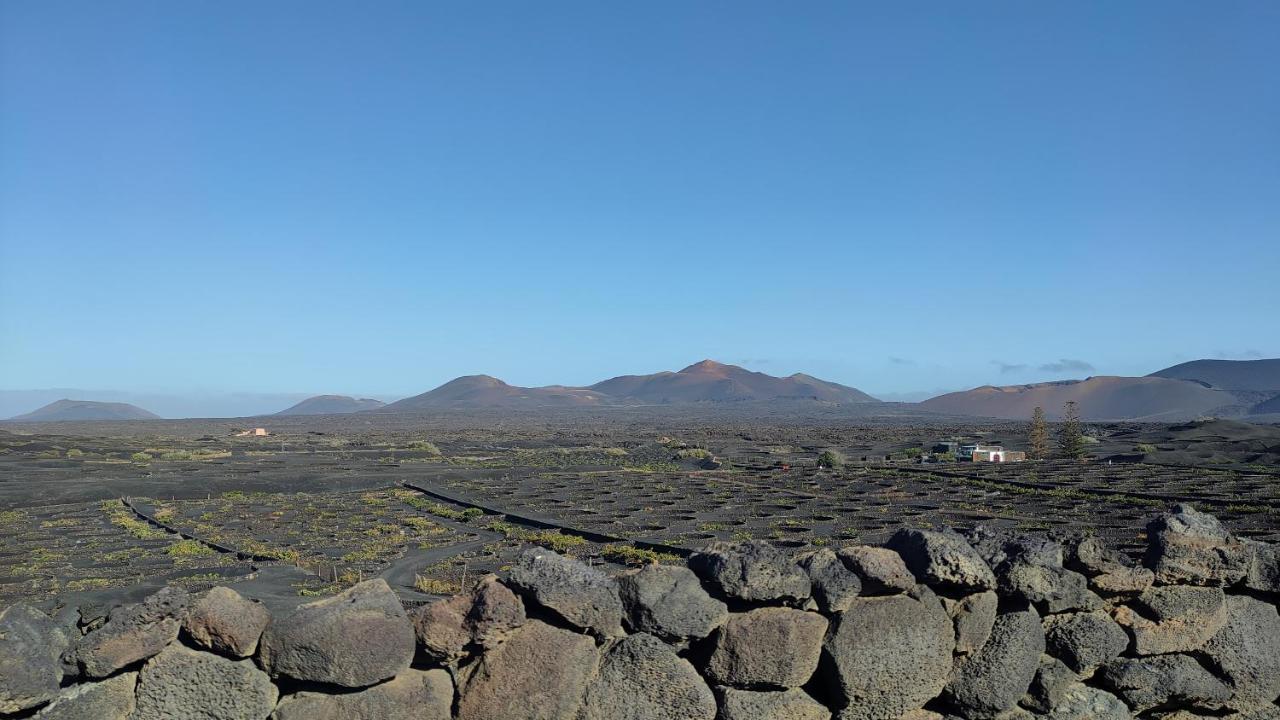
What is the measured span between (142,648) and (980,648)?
207 inches

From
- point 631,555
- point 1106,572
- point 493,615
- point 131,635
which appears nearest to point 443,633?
point 493,615

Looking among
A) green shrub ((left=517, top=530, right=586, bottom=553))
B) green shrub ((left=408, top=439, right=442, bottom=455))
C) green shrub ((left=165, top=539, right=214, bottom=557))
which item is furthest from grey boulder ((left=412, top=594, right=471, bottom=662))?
green shrub ((left=408, top=439, right=442, bottom=455))

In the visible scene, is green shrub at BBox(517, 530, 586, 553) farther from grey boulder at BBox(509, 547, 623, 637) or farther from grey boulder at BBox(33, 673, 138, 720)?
grey boulder at BBox(33, 673, 138, 720)

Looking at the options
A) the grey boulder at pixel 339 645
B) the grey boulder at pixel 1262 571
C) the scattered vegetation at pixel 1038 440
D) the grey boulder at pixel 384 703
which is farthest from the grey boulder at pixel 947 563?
the scattered vegetation at pixel 1038 440

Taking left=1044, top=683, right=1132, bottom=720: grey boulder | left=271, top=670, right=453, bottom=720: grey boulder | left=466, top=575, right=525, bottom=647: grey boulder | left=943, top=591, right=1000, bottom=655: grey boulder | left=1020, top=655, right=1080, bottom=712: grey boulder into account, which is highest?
left=466, top=575, right=525, bottom=647: grey boulder

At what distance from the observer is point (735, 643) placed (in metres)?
5.79

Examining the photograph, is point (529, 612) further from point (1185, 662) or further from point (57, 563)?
point (57, 563)

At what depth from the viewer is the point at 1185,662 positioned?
6.71m

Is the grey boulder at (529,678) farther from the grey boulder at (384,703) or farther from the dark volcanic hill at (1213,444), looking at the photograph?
the dark volcanic hill at (1213,444)

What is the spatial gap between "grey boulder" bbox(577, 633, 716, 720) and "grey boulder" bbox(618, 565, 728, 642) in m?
0.10

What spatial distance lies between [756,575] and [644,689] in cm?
100

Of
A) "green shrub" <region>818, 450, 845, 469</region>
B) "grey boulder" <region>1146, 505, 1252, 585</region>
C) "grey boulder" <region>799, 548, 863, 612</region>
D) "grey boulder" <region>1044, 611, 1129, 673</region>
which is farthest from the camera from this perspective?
"green shrub" <region>818, 450, 845, 469</region>

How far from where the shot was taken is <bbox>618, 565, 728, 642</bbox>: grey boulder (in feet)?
18.8

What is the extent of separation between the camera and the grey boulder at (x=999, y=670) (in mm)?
6203
